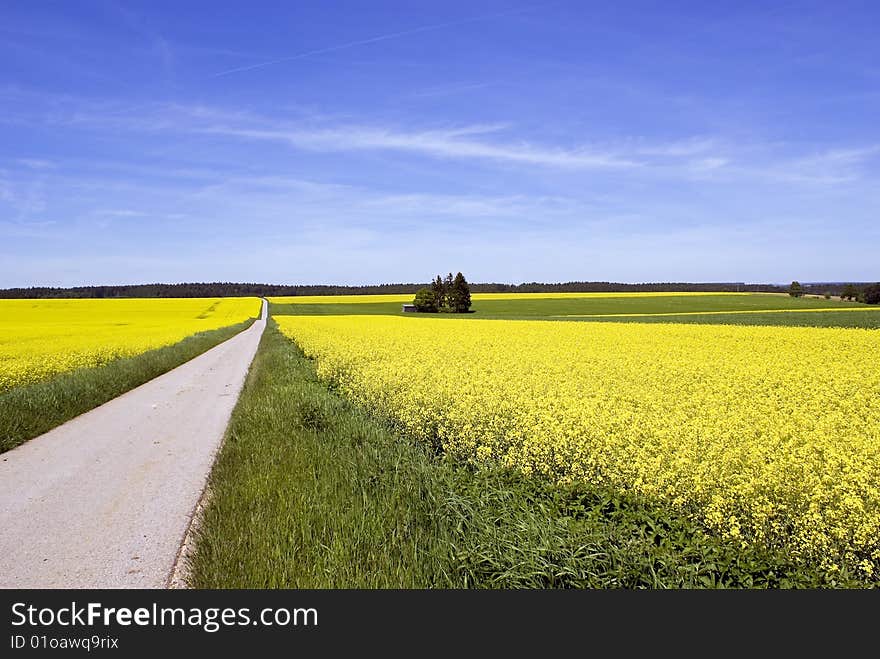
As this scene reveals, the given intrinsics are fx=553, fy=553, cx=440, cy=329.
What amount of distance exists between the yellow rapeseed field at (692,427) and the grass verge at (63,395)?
17.4 ft

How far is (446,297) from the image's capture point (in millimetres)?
79000

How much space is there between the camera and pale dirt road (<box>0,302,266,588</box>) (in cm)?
438

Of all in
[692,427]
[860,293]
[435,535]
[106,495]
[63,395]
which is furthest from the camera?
[860,293]

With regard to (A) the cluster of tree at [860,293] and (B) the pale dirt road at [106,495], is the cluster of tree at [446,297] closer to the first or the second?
(A) the cluster of tree at [860,293]

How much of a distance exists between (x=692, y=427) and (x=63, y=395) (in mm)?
12231

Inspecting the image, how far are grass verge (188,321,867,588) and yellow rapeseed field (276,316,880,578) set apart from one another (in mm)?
255

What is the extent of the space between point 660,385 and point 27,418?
438 inches

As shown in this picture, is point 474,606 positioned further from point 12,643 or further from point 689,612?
point 12,643

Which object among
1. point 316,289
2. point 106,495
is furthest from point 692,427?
point 316,289

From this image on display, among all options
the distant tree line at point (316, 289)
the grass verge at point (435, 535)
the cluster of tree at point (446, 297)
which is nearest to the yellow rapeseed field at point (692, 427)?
the grass verge at point (435, 535)

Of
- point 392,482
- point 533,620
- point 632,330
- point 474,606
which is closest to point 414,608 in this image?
point 474,606

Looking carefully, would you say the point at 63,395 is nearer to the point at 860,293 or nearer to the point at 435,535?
the point at 435,535

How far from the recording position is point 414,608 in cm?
356

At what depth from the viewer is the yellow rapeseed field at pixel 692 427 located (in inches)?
160
